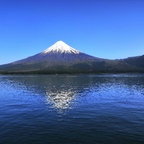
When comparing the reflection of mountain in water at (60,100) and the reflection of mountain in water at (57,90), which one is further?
the reflection of mountain in water at (57,90)

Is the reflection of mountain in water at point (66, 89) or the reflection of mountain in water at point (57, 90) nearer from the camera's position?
the reflection of mountain in water at point (57, 90)

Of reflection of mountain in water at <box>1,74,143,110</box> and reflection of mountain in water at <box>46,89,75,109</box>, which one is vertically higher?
reflection of mountain in water at <box>1,74,143,110</box>

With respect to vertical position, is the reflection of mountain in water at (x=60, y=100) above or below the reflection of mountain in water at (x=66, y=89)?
below

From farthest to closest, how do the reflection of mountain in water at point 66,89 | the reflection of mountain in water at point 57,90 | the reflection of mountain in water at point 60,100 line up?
the reflection of mountain in water at point 66,89
the reflection of mountain in water at point 57,90
the reflection of mountain in water at point 60,100

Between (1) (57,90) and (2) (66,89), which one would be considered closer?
(1) (57,90)

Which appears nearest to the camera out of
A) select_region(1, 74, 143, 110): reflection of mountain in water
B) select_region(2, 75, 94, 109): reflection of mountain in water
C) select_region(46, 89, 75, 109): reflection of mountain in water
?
select_region(46, 89, 75, 109): reflection of mountain in water

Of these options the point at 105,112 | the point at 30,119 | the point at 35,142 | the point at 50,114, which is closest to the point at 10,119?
the point at 30,119

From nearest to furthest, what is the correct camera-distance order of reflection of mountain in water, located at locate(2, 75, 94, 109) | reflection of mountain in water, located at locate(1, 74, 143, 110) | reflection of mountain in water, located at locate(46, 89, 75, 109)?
reflection of mountain in water, located at locate(46, 89, 75, 109) < reflection of mountain in water, located at locate(2, 75, 94, 109) < reflection of mountain in water, located at locate(1, 74, 143, 110)

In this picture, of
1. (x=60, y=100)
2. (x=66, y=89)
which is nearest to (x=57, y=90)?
(x=66, y=89)

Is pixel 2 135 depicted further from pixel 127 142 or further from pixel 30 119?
pixel 127 142

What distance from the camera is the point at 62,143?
76.9ft

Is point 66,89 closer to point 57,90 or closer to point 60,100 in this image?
point 57,90

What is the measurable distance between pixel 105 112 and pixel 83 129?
11.0 metres

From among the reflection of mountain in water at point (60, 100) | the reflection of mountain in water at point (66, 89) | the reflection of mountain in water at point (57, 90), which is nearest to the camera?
the reflection of mountain in water at point (60, 100)
